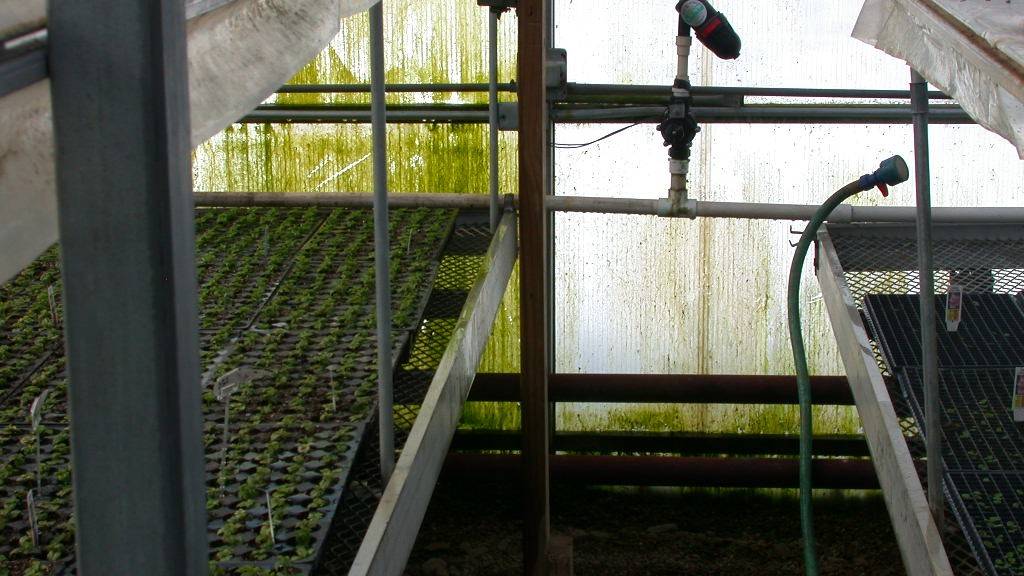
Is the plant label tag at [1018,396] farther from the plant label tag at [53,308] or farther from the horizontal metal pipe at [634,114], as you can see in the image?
the plant label tag at [53,308]

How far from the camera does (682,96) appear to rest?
418 cm

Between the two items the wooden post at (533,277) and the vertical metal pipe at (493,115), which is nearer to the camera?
the wooden post at (533,277)

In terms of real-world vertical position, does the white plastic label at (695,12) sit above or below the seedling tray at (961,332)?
above

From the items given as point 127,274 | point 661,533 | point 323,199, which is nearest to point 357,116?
point 323,199

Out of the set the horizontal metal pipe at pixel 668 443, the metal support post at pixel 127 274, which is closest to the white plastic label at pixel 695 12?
the horizontal metal pipe at pixel 668 443

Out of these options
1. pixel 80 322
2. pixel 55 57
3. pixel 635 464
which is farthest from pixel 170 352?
pixel 635 464

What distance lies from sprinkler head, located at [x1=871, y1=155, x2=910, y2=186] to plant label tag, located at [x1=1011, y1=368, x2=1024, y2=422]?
0.83 meters

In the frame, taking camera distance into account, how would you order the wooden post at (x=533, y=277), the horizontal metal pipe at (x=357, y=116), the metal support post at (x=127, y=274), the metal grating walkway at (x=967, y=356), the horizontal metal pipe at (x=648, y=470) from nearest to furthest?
1. the metal support post at (x=127, y=274)
2. the metal grating walkway at (x=967, y=356)
3. the wooden post at (x=533, y=277)
4. the horizontal metal pipe at (x=648, y=470)
5. the horizontal metal pipe at (x=357, y=116)

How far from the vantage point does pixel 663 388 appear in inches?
205

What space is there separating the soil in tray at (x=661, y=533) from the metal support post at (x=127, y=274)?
4.08m

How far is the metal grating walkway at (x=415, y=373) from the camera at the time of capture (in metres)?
2.55

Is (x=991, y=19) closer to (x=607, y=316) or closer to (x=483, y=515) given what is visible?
(x=607, y=316)

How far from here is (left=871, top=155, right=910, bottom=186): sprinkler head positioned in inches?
93.3

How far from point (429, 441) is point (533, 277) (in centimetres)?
131
